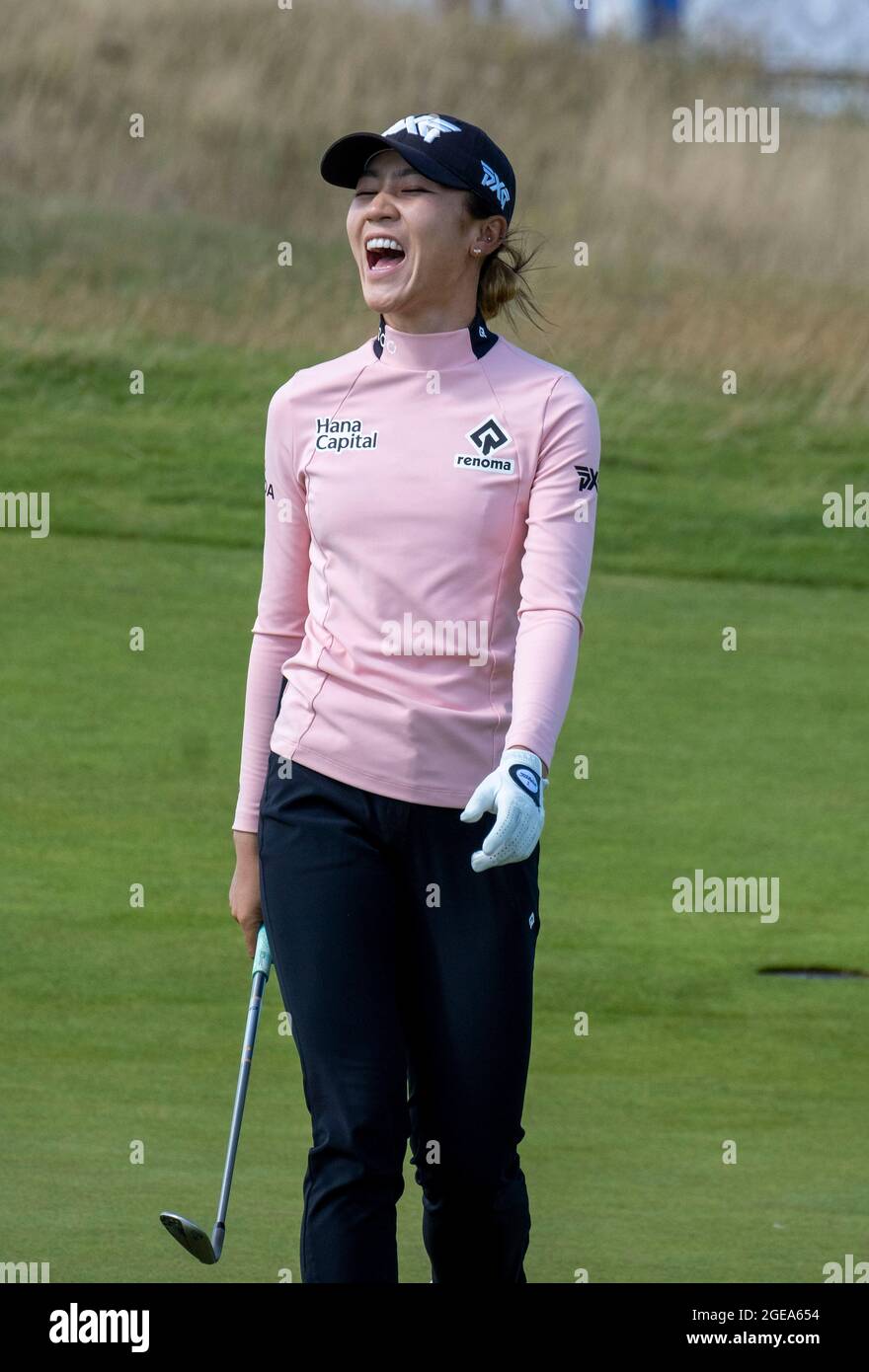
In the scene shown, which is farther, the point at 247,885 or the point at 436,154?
the point at 247,885

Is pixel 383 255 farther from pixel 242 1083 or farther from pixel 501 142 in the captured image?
pixel 501 142

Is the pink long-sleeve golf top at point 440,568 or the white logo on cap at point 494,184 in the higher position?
the white logo on cap at point 494,184

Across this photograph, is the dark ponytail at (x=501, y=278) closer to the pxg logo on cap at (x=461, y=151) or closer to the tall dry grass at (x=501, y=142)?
the pxg logo on cap at (x=461, y=151)

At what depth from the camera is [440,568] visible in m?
3.50

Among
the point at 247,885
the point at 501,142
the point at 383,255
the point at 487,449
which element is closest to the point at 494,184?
the point at 383,255

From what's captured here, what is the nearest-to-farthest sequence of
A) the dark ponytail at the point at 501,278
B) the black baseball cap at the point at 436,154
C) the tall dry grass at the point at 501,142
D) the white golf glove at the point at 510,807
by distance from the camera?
the white golf glove at the point at 510,807 < the black baseball cap at the point at 436,154 < the dark ponytail at the point at 501,278 < the tall dry grass at the point at 501,142

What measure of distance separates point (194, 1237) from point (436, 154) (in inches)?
60.1

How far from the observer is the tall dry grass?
60.2 feet

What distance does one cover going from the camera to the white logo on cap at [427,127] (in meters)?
3.65

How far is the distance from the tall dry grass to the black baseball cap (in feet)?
44.8

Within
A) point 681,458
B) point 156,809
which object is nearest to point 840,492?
point 681,458

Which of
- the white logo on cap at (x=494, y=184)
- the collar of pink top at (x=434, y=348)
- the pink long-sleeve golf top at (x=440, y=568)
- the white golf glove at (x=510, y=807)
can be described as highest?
the white logo on cap at (x=494, y=184)

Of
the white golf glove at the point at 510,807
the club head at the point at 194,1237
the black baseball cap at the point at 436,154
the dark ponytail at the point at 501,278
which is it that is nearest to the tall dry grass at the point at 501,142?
the dark ponytail at the point at 501,278
